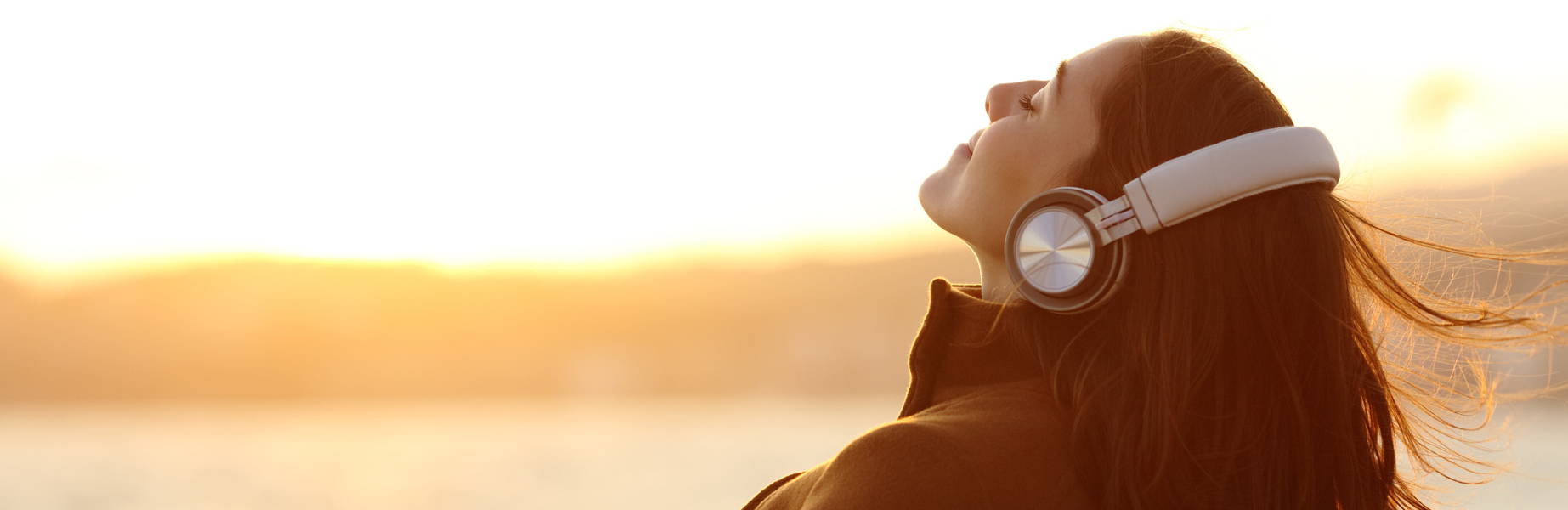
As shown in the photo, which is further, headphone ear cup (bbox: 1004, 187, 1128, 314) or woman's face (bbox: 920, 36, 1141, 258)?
woman's face (bbox: 920, 36, 1141, 258)

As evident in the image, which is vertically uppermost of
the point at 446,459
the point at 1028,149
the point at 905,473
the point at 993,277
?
the point at 1028,149

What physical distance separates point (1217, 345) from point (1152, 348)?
0.28 ft

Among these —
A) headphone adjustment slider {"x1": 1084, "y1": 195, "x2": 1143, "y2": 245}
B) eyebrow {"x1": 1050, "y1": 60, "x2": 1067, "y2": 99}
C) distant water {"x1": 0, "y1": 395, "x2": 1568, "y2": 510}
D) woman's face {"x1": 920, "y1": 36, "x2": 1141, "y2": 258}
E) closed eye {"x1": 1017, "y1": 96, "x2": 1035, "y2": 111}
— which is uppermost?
eyebrow {"x1": 1050, "y1": 60, "x2": 1067, "y2": 99}

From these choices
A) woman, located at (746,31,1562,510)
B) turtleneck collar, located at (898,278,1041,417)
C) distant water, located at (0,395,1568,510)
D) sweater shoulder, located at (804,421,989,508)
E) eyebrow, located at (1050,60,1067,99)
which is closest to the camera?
sweater shoulder, located at (804,421,989,508)

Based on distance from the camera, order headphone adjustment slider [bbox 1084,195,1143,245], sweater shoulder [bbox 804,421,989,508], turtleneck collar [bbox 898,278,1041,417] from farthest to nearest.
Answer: turtleneck collar [bbox 898,278,1041,417], headphone adjustment slider [bbox 1084,195,1143,245], sweater shoulder [bbox 804,421,989,508]

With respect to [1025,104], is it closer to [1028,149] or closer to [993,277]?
[1028,149]

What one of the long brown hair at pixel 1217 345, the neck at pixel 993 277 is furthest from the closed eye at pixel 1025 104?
the neck at pixel 993 277

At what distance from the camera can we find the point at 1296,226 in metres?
1.63

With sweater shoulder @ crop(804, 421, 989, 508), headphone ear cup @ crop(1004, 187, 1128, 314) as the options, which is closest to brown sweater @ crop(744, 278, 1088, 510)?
sweater shoulder @ crop(804, 421, 989, 508)

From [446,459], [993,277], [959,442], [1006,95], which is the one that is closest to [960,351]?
[993,277]

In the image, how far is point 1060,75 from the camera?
6.03ft

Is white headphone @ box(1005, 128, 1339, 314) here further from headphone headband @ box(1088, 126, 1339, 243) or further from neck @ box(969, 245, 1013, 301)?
neck @ box(969, 245, 1013, 301)

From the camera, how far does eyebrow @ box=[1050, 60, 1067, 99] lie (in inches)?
71.7

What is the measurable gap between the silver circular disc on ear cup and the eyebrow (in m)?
0.28
